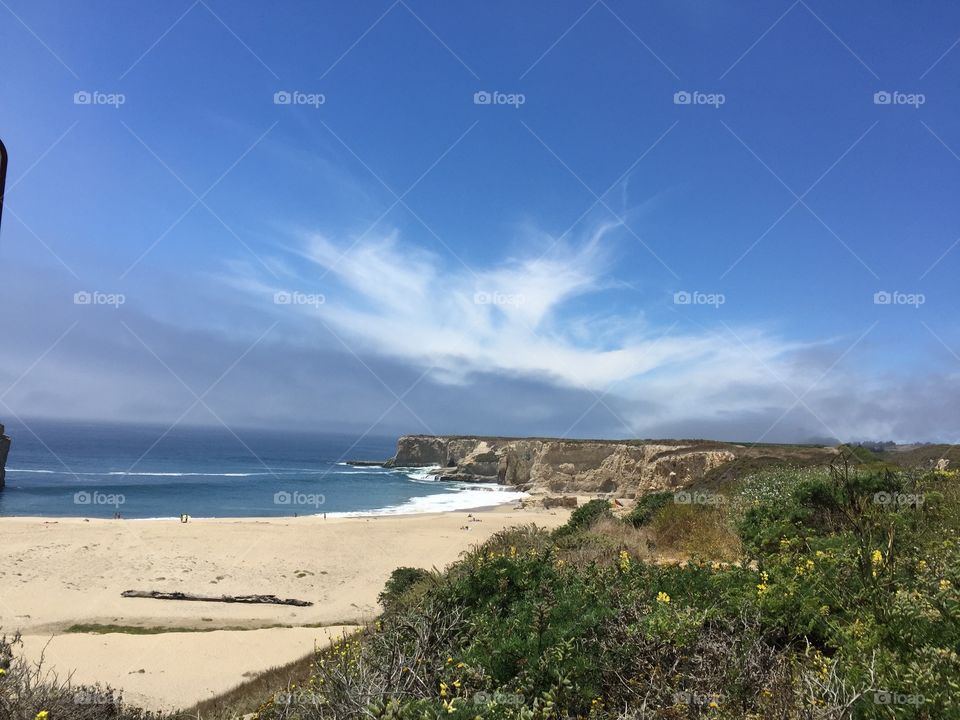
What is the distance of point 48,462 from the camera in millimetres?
77938

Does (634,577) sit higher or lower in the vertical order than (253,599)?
higher

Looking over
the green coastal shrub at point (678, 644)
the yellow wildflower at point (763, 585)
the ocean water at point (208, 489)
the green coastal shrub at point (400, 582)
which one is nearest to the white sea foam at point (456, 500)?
the ocean water at point (208, 489)

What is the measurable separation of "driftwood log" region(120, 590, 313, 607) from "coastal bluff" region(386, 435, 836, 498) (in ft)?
57.5

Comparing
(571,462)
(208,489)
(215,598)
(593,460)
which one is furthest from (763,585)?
(208,489)

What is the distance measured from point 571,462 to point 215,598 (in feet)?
166

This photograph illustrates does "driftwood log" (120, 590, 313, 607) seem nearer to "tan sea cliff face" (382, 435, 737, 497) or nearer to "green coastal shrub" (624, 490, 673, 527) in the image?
"green coastal shrub" (624, 490, 673, 527)

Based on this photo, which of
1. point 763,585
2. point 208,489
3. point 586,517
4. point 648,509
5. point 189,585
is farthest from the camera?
point 208,489

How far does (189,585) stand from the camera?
1877 centimetres

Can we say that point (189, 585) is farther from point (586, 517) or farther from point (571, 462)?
point (571, 462)

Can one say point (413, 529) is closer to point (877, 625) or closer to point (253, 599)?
point (253, 599)

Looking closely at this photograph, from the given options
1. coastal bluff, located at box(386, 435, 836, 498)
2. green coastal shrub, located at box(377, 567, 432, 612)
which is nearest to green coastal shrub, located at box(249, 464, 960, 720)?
green coastal shrub, located at box(377, 567, 432, 612)

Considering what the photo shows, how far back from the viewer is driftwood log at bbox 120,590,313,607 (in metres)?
17.2

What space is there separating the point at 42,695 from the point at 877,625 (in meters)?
6.01

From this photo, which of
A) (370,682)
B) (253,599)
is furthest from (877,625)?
(253,599)
